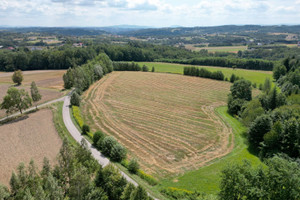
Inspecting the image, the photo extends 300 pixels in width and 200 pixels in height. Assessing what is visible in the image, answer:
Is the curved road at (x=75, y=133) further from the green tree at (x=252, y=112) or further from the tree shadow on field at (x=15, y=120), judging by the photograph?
the green tree at (x=252, y=112)

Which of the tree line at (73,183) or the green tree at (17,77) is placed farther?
the green tree at (17,77)

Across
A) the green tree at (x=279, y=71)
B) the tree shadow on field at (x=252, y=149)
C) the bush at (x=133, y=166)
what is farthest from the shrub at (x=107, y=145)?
the green tree at (x=279, y=71)

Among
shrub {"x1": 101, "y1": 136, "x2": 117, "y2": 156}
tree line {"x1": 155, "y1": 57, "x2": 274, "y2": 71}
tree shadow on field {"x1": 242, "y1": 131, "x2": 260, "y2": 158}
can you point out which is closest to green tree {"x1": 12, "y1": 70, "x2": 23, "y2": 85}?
shrub {"x1": 101, "y1": 136, "x2": 117, "y2": 156}

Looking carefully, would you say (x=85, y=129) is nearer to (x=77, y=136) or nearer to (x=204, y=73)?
(x=77, y=136)

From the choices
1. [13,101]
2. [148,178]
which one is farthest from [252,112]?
[13,101]

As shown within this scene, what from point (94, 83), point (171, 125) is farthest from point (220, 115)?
point (94, 83)

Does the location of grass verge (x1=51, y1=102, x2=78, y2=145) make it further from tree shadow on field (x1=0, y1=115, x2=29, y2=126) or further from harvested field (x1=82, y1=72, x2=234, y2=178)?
tree shadow on field (x1=0, y1=115, x2=29, y2=126)

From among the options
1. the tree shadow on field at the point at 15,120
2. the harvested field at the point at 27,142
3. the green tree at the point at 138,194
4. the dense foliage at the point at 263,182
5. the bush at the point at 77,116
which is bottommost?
the tree shadow on field at the point at 15,120
